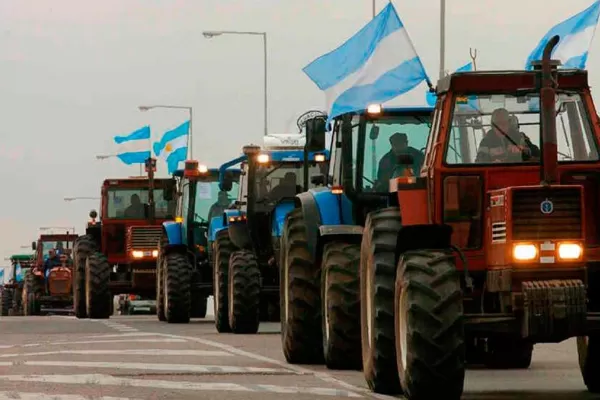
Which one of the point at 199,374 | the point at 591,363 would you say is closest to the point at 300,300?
the point at 199,374

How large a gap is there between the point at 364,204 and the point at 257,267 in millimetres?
9559

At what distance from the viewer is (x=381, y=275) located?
14359mm

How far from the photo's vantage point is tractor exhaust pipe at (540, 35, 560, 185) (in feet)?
42.7

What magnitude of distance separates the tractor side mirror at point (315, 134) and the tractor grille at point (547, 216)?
6.06 metres

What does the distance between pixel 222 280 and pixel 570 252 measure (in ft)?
56.4

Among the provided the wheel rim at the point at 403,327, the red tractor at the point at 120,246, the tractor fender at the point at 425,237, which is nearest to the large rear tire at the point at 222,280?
the red tractor at the point at 120,246

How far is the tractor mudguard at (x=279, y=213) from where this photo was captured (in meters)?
29.6

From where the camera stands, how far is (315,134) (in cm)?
1911

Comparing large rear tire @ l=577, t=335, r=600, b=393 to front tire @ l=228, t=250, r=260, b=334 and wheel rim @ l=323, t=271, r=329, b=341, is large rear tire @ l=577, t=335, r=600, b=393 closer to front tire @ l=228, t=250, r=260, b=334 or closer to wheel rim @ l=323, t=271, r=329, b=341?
wheel rim @ l=323, t=271, r=329, b=341

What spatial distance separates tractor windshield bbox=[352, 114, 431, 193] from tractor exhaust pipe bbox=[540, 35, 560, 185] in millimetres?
5334

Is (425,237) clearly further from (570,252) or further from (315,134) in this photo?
(315,134)

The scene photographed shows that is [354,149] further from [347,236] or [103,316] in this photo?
[103,316]

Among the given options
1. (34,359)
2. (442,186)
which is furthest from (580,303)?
(34,359)

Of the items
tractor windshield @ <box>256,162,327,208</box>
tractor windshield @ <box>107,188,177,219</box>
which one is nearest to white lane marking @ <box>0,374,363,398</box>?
tractor windshield @ <box>256,162,327,208</box>
